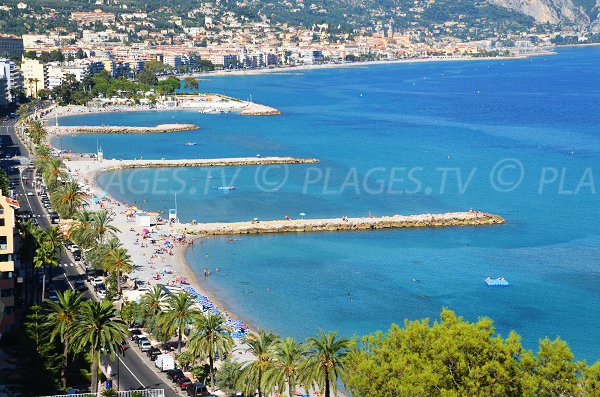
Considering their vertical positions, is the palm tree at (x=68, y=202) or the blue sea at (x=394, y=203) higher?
the palm tree at (x=68, y=202)

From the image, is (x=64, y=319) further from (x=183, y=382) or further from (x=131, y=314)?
(x=131, y=314)

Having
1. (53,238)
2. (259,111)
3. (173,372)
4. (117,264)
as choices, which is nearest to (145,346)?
(173,372)

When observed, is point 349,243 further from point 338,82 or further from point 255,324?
point 338,82

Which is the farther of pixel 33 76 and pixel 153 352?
pixel 33 76

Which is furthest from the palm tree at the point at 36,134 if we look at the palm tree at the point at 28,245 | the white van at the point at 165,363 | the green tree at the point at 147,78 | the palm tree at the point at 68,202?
the green tree at the point at 147,78

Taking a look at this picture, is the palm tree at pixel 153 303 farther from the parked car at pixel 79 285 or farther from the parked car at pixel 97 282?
the parked car at pixel 97 282

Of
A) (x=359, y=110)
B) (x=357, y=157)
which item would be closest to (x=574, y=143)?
(x=357, y=157)

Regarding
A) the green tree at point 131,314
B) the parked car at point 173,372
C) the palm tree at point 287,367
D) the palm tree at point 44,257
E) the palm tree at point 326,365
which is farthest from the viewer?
the palm tree at point 44,257
